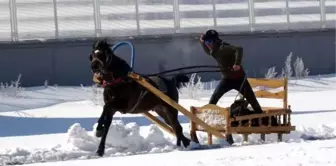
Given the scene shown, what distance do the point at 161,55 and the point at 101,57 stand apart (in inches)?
437

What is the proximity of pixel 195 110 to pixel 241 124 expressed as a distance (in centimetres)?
70

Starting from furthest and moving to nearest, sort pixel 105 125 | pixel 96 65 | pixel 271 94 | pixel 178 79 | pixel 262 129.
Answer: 1. pixel 271 94
2. pixel 178 79
3. pixel 262 129
4. pixel 105 125
5. pixel 96 65

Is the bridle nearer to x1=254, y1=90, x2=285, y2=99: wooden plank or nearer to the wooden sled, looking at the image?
the wooden sled

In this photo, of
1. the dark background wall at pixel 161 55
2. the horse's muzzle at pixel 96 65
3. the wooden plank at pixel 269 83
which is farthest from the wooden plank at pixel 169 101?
the dark background wall at pixel 161 55

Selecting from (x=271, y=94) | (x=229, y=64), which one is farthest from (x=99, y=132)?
(x=271, y=94)

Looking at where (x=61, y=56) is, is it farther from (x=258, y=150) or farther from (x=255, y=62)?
(x=258, y=150)

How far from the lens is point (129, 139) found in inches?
449

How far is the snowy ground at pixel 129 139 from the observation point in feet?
32.1

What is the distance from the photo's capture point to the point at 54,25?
21.0 meters

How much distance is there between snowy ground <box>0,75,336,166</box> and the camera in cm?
978

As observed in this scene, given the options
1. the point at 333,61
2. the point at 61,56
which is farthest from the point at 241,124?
the point at 333,61

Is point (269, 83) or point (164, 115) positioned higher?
point (269, 83)

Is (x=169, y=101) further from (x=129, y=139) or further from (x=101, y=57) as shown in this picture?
(x=101, y=57)

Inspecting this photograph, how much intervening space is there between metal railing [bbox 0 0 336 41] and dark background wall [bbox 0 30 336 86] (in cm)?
37
